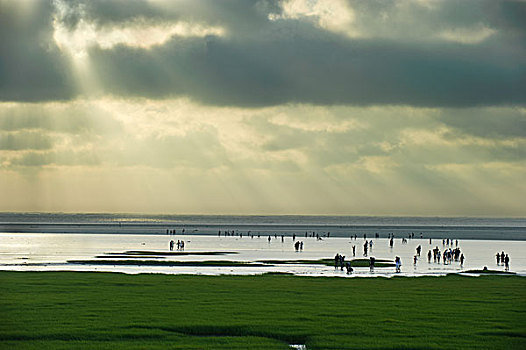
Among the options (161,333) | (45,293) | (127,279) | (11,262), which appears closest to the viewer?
(161,333)

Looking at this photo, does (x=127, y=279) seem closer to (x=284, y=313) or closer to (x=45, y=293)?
(x=45, y=293)

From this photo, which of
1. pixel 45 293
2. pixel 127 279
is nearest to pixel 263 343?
pixel 45 293

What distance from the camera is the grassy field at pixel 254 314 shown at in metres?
29.4

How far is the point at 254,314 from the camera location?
35750 mm

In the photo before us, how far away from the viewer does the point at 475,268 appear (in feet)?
240

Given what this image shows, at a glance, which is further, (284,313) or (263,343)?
(284,313)

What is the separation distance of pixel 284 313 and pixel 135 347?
1010cm

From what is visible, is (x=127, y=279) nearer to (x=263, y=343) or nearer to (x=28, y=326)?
(x=28, y=326)

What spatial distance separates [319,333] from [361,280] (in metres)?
25.3

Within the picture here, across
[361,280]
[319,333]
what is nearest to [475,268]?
[361,280]

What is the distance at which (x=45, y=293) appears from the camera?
143 feet

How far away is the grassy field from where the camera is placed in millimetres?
29422

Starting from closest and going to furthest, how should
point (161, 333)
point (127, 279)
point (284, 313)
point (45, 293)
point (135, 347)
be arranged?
1. point (135, 347)
2. point (161, 333)
3. point (284, 313)
4. point (45, 293)
5. point (127, 279)

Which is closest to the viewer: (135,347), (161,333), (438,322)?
(135,347)
